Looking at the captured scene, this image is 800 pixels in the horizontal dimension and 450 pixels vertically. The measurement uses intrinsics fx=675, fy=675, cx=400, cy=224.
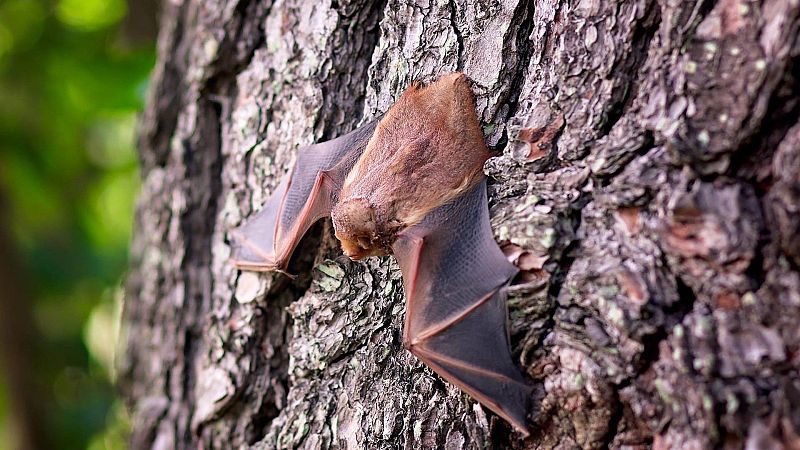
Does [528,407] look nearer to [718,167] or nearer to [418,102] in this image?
[718,167]

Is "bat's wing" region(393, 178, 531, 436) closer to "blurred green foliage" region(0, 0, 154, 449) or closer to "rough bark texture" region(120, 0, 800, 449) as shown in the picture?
Result: "rough bark texture" region(120, 0, 800, 449)

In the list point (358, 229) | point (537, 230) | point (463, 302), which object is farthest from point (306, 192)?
point (537, 230)

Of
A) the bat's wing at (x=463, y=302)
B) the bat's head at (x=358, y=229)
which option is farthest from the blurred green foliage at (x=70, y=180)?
the bat's wing at (x=463, y=302)

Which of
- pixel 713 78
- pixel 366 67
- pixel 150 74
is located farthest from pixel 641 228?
pixel 150 74

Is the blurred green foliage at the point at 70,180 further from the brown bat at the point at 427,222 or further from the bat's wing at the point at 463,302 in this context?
the bat's wing at the point at 463,302

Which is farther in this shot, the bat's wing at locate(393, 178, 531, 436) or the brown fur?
the brown fur

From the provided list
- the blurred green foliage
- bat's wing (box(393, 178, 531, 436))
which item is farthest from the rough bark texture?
the blurred green foliage

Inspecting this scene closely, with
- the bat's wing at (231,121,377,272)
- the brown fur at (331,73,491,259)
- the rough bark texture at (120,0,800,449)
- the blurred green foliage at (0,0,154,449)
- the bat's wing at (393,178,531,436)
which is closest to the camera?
the rough bark texture at (120,0,800,449)
